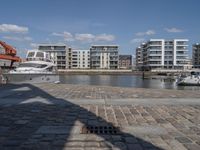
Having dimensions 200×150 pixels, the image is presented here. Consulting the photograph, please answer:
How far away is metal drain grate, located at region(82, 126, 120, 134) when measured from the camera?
19.2 ft

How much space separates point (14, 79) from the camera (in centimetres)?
3092

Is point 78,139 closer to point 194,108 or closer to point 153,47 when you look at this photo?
point 194,108

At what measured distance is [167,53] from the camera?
14112 centimetres

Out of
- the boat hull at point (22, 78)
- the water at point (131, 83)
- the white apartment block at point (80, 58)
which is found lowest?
the water at point (131, 83)

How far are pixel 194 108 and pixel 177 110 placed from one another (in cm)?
76

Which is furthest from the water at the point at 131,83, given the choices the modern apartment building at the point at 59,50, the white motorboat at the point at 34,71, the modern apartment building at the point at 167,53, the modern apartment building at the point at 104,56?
the modern apartment building at the point at 104,56

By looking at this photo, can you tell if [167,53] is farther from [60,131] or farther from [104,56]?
[60,131]

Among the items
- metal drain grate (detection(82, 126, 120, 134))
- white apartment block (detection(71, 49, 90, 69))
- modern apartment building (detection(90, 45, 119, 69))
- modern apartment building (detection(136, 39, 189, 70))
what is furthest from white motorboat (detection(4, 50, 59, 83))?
white apartment block (detection(71, 49, 90, 69))

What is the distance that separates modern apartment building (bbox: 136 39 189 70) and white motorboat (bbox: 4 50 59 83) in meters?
108

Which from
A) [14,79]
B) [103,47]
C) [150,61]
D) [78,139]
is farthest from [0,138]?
[103,47]

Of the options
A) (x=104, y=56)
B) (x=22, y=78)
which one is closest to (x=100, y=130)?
(x=22, y=78)

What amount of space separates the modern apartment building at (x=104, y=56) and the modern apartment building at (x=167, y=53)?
62.9 feet

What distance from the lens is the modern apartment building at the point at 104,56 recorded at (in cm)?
15250

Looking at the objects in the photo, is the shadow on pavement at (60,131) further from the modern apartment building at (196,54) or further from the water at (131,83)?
the modern apartment building at (196,54)
